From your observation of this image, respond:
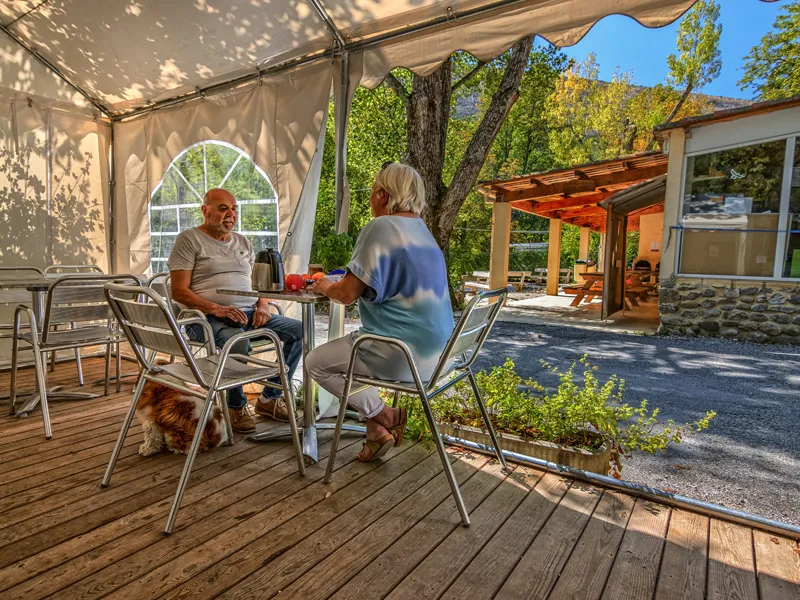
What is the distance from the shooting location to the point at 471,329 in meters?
1.83

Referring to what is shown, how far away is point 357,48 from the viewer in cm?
296

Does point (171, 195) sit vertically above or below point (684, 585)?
above

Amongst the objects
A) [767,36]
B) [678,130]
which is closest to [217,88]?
[678,130]

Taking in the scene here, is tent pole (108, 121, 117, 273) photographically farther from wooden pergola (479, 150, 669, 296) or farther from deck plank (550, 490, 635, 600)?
wooden pergola (479, 150, 669, 296)

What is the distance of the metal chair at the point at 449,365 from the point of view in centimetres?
172

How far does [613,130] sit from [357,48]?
22.8m

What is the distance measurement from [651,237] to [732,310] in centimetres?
780

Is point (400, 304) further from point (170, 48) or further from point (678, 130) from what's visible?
point (678, 130)

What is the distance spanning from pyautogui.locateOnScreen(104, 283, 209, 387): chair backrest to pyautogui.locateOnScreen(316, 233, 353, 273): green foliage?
3.45ft

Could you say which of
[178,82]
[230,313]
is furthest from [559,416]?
[178,82]

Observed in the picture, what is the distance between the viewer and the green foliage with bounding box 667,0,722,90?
22797 millimetres

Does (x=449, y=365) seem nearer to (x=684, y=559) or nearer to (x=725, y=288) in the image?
(x=684, y=559)

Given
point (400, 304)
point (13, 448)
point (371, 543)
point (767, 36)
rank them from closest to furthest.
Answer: point (371, 543) → point (400, 304) → point (13, 448) → point (767, 36)

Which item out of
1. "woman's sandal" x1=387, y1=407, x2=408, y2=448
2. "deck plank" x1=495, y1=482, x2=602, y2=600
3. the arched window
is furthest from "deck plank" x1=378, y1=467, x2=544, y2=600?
the arched window
